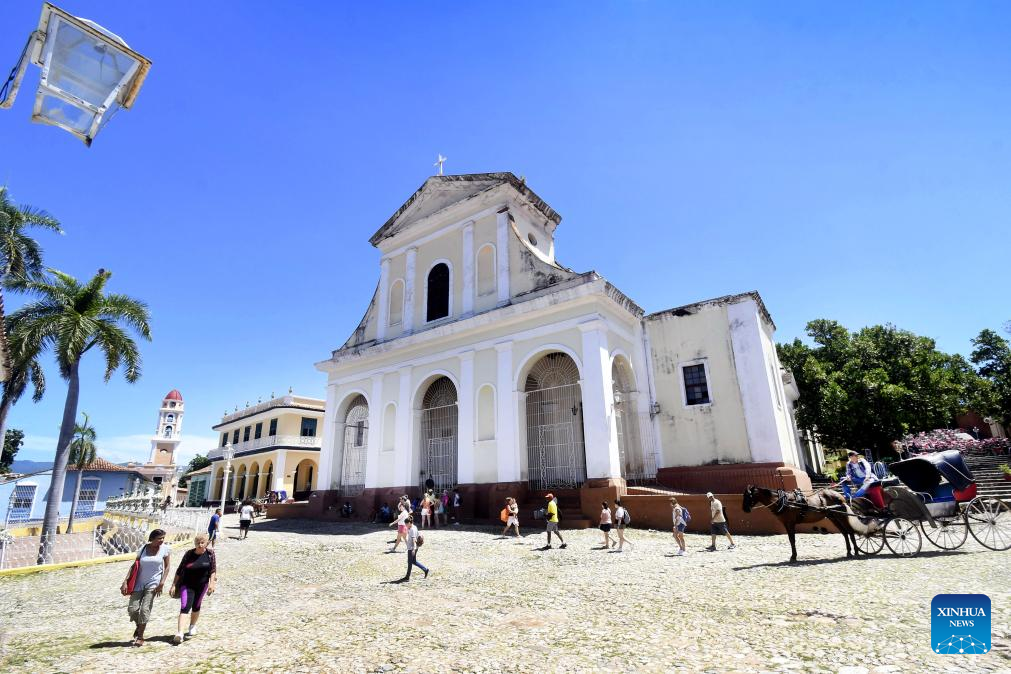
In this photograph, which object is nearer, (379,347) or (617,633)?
(617,633)

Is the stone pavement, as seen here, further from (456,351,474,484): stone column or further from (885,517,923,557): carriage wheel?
(456,351,474,484): stone column

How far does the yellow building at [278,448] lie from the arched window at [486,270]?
1947cm

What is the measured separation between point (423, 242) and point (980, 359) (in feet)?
102

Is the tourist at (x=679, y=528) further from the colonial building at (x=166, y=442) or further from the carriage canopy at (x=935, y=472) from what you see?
the colonial building at (x=166, y=442)

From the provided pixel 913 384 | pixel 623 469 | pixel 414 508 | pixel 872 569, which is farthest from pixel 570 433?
pixel 913 384

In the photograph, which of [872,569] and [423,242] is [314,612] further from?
[423,242]

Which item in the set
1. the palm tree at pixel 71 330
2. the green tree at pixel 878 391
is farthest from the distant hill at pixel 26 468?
the green tree at pixel 878 391

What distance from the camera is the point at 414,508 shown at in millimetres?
16359

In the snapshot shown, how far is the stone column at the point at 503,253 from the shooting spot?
1700 cm

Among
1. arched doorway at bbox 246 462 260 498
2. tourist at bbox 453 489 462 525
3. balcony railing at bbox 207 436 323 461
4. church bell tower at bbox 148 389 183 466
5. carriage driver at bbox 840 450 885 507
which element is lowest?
tourist at bbox 453 489 462 525

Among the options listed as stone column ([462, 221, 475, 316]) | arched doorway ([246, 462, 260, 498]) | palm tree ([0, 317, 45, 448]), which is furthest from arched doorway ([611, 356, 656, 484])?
arched doorway ([246, 462, 260, 498])

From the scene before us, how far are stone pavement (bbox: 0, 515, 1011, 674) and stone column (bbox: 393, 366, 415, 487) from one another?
25.5 feet

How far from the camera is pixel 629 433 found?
15.9 metres

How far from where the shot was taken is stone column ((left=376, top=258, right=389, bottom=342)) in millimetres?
20438
